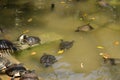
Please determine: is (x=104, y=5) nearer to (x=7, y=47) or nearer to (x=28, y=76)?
(x=7, y=47)

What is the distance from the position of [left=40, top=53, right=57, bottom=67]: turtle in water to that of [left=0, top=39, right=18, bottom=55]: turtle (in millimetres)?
969

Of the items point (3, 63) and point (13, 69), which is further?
point (3, 63)

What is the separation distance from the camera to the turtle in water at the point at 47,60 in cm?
841

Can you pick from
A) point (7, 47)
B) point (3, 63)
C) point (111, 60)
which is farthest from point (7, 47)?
point (111, 60)

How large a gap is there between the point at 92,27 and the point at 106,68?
88.8 inches

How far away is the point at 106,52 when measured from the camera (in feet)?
29.7

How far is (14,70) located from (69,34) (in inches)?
120

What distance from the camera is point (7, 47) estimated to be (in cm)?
873

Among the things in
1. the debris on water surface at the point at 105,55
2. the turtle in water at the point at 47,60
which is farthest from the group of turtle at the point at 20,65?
the debris on water surface at the point at 105,55

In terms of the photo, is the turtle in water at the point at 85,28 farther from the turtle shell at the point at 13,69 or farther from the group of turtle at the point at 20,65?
the turtle shell at the point at 13,69

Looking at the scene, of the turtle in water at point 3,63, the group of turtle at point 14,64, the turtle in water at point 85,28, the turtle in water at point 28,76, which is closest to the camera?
the turtle in water at point 28,76

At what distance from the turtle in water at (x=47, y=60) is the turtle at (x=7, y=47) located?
0.97m

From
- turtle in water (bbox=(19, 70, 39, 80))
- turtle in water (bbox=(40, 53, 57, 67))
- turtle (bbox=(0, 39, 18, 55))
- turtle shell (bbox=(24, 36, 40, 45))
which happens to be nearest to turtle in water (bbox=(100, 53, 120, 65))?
turtle in water (bbox=(40, 53, 57, 67))

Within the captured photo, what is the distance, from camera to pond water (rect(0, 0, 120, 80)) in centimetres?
834
